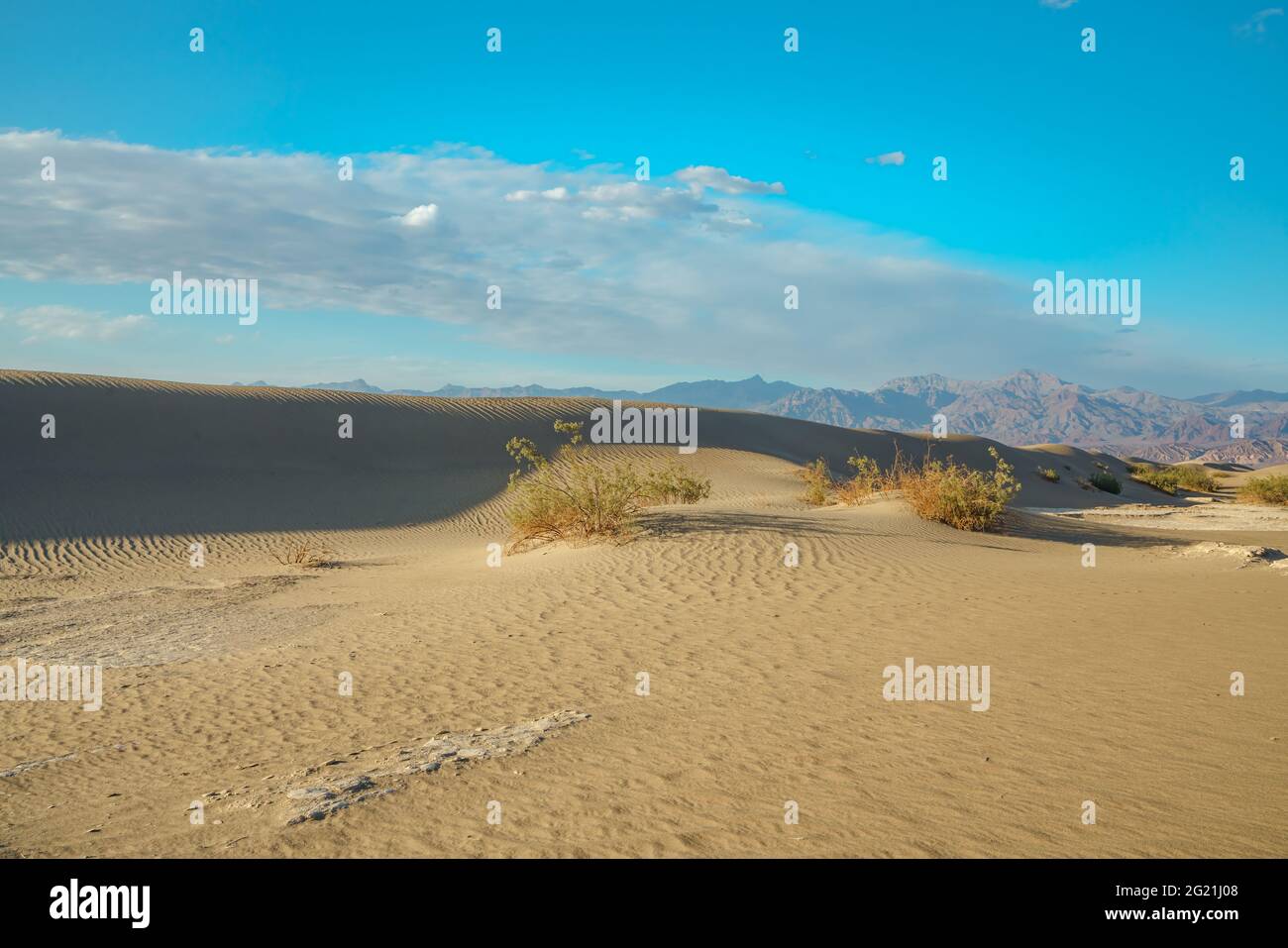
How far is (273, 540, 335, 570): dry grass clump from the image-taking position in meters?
15.6

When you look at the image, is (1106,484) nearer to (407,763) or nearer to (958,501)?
(958,501)

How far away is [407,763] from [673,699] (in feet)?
6.73

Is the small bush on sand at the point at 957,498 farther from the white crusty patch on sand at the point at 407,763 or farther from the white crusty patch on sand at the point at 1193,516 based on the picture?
the white crusty patch on sand at the point at 407,763

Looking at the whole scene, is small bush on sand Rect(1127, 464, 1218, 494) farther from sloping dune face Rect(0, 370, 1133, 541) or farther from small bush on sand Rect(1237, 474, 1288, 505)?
small bush on sand Rect(1237, 474, 1288, 505)

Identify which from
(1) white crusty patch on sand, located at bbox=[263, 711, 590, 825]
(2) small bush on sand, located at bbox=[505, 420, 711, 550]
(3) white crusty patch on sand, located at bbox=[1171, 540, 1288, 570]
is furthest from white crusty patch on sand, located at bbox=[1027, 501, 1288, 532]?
(1) white crusty patch on sand, located at bbox=[263, 711, 590, 825]

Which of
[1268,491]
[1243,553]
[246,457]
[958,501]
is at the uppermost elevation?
[246,457]

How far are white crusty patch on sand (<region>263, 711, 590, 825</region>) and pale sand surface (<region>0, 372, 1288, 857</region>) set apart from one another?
26 millimetres

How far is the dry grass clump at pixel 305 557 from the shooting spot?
1562cm

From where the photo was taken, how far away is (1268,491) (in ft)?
98.7

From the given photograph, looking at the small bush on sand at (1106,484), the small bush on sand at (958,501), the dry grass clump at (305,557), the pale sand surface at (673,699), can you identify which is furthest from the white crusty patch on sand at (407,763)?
the small bush on sand at (1106,484)

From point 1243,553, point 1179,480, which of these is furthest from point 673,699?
point 1179,480
